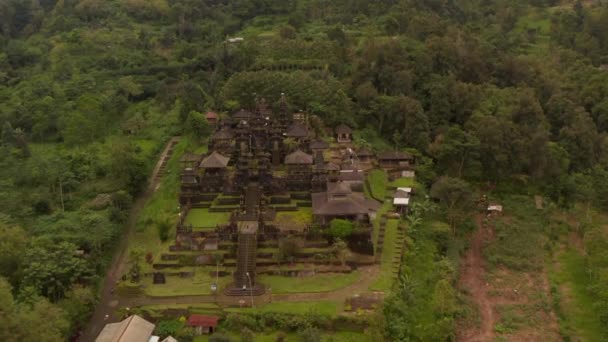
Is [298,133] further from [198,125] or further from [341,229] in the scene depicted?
[341,229]

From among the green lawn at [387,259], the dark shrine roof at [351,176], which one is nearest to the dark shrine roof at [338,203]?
the green lawn at [387,259]

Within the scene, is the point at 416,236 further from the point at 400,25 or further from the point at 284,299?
the point at 400,25

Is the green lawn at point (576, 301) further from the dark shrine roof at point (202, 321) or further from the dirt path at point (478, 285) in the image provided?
the dark shrine roof at point (202, 321)

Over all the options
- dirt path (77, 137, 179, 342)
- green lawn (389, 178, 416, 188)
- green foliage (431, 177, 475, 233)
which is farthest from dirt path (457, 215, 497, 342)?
dirt path (77, 137, 179, 342)

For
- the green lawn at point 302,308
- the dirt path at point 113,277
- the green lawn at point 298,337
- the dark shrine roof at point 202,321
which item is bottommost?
the dirt path at point 113,277

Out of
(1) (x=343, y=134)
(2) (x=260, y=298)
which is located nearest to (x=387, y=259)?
(2) (x=260, y=298)

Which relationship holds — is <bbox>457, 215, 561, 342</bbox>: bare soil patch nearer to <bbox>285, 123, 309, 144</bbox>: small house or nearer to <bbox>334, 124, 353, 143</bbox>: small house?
<bbox>334, 124, 353, 143</bbox>: small house
